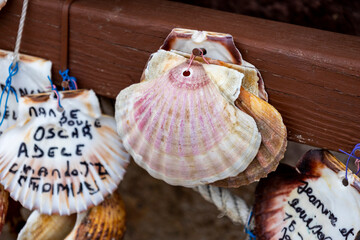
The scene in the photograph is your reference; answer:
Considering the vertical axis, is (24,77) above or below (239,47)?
below

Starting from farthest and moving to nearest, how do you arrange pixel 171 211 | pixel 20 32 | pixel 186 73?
1. pixel 171 211
2. pixel 20 32
3. pixel 186 73

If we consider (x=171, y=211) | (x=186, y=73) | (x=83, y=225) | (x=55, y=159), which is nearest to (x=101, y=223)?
(x=83, y=225)

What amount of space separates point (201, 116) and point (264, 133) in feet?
0.38

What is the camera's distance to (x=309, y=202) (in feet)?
2.59

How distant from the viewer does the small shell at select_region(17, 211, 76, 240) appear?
3.13 feet

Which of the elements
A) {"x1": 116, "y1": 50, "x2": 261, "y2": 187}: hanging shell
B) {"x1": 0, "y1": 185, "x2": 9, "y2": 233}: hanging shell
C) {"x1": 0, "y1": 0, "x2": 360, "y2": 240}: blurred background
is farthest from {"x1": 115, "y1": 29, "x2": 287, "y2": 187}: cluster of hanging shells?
{"x1": 0, "y1": 0, "x2": 360, "y2": 240}: blurred background

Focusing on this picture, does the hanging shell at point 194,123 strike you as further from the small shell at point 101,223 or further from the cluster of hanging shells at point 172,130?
the small shell at point 101,223

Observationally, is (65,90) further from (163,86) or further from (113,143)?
(163,86)

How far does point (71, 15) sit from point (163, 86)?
0.27m

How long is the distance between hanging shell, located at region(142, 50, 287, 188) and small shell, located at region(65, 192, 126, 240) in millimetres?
357

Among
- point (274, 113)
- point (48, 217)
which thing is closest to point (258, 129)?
point (274, 113)

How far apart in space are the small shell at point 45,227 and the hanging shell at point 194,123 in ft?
1.22

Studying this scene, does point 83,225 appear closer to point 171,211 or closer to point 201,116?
point 201,116

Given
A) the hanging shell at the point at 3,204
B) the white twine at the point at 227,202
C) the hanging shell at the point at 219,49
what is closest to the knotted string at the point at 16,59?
the hanging shell at the point at 3,204
